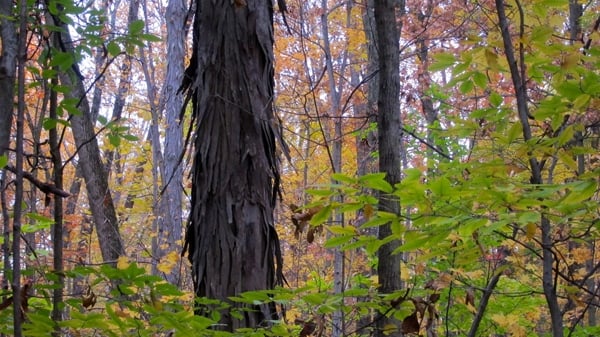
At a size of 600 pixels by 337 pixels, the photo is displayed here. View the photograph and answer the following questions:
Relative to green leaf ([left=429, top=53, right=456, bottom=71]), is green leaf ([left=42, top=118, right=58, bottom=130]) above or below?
below

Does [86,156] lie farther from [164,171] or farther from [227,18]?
[164,171]

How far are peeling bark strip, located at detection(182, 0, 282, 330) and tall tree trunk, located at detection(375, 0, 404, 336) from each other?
49 centimetres

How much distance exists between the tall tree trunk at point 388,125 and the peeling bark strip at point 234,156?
1.60 ft

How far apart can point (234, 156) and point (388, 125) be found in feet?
2.27

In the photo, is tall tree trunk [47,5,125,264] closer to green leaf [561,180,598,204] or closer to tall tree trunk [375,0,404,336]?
tall tree trunk [375,0,404,336]

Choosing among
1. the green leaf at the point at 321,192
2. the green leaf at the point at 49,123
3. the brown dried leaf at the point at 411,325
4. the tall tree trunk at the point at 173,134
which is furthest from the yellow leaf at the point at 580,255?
the green leaf at the point at 49,123

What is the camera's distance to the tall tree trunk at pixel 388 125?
2250 mm

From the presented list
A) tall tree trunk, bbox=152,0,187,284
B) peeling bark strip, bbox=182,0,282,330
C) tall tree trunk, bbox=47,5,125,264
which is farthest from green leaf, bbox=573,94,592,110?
tall tree trunk, bbox=152,0,187,284

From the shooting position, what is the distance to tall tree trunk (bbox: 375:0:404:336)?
2250 mm

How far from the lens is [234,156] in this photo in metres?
2.36

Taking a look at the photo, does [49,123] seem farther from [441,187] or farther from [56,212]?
[441,187]

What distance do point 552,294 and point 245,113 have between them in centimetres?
149

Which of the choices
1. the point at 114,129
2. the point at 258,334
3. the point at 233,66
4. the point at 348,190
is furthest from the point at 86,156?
the point at 348,190

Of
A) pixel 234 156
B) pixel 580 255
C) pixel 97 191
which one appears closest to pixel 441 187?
pixel 234 156
